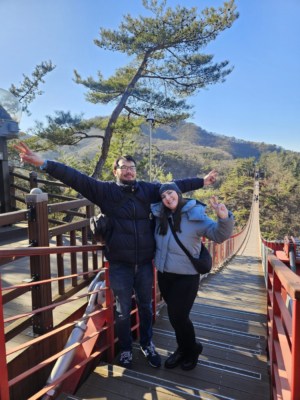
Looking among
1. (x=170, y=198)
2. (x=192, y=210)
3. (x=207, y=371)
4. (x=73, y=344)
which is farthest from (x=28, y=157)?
(x=207, y=371)

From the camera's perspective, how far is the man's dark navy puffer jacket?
2.36 metres

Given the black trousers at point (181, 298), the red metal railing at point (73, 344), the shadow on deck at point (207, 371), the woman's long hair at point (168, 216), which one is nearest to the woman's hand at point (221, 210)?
the woman's long hair at point (168, 216)

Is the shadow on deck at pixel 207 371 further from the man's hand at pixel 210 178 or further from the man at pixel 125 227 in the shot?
the man's hand at pixel 210 178

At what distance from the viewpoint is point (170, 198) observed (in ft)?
7.69

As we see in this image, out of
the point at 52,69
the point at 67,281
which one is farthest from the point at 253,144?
the point at 67,281

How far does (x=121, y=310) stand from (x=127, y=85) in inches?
472

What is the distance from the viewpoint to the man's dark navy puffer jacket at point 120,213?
7.74 feet

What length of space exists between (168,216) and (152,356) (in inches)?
45.5

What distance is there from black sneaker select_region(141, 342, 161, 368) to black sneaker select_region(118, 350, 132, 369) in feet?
0.45

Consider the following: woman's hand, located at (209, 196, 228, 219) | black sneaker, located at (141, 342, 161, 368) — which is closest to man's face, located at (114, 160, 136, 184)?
woman's hand, located at (209, 196, 228, 219)

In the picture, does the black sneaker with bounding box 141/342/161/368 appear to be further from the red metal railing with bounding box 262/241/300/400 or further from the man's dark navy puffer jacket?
the red metal railing with bounding box 262/241/300/400

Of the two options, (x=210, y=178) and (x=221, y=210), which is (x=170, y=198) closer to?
(x=221, y=210)

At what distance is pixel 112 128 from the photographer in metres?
13.3

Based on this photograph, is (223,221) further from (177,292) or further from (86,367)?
(86,367)
